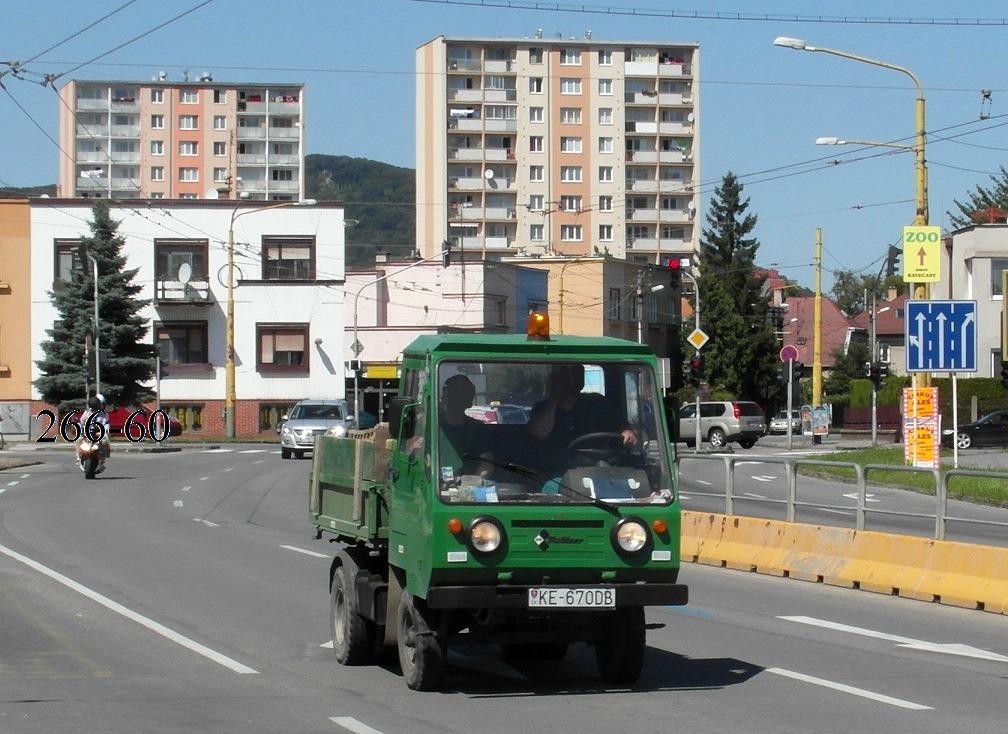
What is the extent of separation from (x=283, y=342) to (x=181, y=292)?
17.1 feet

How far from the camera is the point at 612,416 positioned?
29.7 feet

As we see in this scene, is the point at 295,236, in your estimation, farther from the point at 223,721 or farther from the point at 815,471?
the point at 223,721

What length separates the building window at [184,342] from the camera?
69250 mm

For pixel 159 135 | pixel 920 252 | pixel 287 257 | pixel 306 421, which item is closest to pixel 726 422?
pixel 306 421

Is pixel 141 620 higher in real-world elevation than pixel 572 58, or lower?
lower

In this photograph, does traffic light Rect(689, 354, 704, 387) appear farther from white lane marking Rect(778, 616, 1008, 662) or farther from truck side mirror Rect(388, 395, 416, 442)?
truck side mirror Rect(388, 395, 416, 442)

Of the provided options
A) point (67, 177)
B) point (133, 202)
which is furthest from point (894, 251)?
point (67, 177)

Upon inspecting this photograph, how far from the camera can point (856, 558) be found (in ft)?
50.2

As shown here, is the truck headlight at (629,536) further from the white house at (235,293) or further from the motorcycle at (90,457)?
the white house at (235,293)

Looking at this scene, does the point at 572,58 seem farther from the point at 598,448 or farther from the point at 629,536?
the point at 629,536

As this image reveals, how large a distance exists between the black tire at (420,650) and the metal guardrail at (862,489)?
370 cm

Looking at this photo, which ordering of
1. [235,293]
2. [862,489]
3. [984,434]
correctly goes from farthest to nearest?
[235,293]
[984,434]
[862,489]

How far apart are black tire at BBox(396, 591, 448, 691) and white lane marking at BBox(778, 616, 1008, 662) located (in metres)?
4.05

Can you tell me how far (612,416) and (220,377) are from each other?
203 ft
